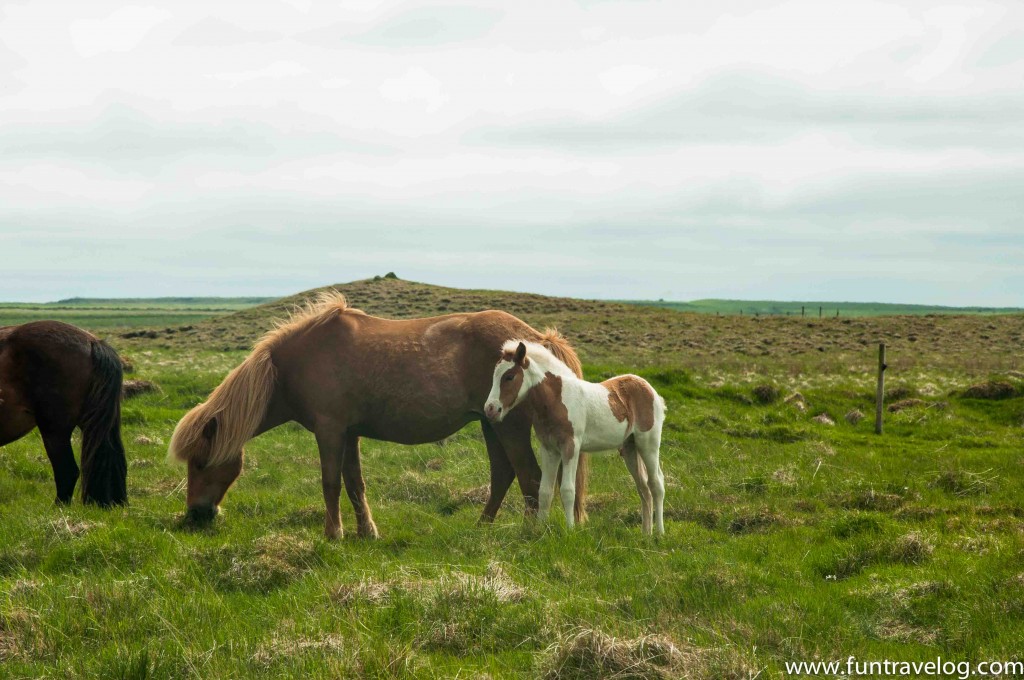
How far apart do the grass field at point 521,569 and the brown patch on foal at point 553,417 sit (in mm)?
892

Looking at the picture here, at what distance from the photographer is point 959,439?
1609cm

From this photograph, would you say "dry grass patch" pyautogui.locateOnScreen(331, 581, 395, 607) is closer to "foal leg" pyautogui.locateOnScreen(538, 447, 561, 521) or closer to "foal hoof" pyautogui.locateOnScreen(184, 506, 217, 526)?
"foal leg" pyautogui.locateOnScreen(538, 447, 561, 521)

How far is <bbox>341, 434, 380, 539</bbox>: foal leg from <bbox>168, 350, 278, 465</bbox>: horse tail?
1.10m

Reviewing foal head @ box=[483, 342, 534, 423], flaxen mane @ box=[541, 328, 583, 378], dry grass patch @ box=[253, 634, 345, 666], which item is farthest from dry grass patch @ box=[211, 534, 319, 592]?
flaxen mane @ box=[541, 328, 583, 378]

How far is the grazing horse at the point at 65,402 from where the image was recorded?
32.6 feet

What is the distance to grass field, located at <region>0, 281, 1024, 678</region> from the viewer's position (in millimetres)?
5445

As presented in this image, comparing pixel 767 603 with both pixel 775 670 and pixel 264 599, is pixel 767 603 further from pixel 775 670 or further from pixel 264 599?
pixel 264 599

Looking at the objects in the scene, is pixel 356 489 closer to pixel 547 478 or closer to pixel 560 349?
pixel 547 478

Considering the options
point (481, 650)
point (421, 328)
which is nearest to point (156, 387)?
point (421, 328)

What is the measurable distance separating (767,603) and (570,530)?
235cm

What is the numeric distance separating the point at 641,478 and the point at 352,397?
357 cm

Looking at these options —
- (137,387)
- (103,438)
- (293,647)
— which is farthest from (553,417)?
(137,387)

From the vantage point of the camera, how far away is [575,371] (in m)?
10.1

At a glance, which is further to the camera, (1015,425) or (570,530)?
(1015,425)
